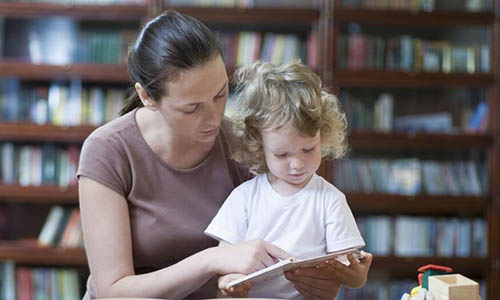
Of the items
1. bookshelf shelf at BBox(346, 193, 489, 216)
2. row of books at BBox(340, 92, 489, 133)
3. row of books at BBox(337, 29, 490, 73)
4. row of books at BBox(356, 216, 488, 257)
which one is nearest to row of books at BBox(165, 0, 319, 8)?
row of books at BBox(337, 29, 490, 73)

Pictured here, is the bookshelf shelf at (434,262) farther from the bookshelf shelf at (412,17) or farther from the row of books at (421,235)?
the bookshelf shelf at (412,17)

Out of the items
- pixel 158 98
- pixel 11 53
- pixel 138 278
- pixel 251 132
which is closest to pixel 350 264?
pixel 251 132

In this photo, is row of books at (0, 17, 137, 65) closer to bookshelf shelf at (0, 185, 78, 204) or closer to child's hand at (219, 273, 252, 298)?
bookshelf shelf at (0, 185, 78, 204)

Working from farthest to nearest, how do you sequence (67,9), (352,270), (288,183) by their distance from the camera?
(67,9)
(288,183)
(352,270)

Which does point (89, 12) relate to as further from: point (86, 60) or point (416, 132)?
point (416, 132)

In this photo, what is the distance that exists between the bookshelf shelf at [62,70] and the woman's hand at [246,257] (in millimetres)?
2267

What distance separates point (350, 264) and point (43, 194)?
2497mm

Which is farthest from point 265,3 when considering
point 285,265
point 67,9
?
point 285,265

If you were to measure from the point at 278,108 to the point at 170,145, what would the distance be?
38cm

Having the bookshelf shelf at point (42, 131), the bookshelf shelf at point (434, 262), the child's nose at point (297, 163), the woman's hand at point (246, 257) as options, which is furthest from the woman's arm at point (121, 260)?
the bookshelf shelf at point (434, 262)

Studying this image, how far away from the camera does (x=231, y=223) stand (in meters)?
1.66

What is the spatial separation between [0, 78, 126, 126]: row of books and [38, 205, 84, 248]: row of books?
19.1 inches

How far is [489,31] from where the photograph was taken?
3.69 m

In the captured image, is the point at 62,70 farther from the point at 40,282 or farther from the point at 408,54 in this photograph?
the point at 408,54
